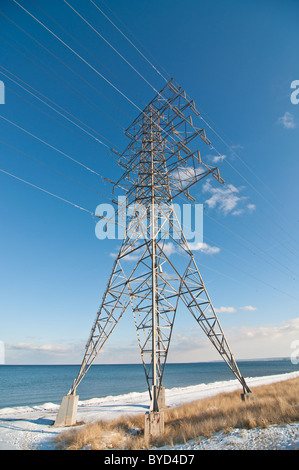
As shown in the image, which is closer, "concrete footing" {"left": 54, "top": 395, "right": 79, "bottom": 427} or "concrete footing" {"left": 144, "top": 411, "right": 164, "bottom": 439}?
"concrete footing" {"left": 144, "top": 411, "right": 164, "bottom": 439}

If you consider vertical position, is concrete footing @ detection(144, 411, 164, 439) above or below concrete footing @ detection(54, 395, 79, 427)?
above

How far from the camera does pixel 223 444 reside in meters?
5.84

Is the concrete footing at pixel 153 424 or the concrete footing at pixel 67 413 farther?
the concrete footing at pixel 67 413

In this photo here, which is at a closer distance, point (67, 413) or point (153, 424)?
point (153, 424)

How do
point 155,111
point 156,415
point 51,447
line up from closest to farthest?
point 51,447
point 156,415
point 155,111

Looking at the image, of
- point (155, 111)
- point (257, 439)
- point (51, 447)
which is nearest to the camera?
point (257, 439)

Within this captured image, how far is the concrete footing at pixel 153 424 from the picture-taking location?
7987 mm

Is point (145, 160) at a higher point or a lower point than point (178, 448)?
higher

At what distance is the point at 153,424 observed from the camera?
816 centimetres

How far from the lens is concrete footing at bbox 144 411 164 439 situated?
7.99m

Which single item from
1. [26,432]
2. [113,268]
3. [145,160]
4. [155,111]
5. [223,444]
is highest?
[155,111]
